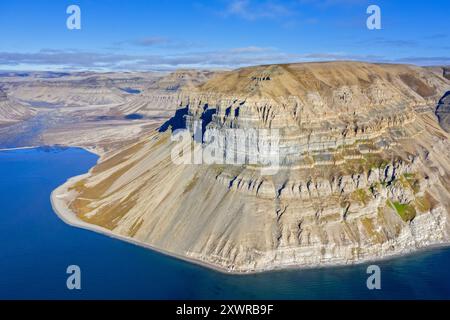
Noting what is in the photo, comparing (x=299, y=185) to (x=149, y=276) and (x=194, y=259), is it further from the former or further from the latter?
(x=149, y=276)

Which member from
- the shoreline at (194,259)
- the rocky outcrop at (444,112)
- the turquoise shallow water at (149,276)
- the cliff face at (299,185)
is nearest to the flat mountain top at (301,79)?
the cliff face at (299,185)

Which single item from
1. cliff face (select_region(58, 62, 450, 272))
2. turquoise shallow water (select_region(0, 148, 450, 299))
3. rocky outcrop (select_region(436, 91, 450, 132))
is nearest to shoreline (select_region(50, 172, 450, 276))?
cliff face (select_region(58, 62, 450, 272))

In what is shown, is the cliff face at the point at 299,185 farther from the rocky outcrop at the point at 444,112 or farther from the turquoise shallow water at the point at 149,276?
the rocky outcrop at the point at 444,112

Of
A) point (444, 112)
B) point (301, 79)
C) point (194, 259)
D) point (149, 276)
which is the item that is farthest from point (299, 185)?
point (444, 112)

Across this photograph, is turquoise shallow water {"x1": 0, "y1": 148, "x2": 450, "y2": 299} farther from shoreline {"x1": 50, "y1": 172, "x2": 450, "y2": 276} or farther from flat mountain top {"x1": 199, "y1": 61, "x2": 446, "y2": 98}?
flat mountain top {"x1": 199, "y1": 61, "x2": 446, "y2": 98}

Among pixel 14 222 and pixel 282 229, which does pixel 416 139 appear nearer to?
pixel 282 229

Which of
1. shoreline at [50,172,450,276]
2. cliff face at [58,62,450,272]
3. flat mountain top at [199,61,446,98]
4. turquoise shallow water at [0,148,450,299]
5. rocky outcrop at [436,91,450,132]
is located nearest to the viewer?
turquoise shallow water at [0,148,450,299]

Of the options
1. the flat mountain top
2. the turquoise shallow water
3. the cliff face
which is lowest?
the turquoise shallow water
